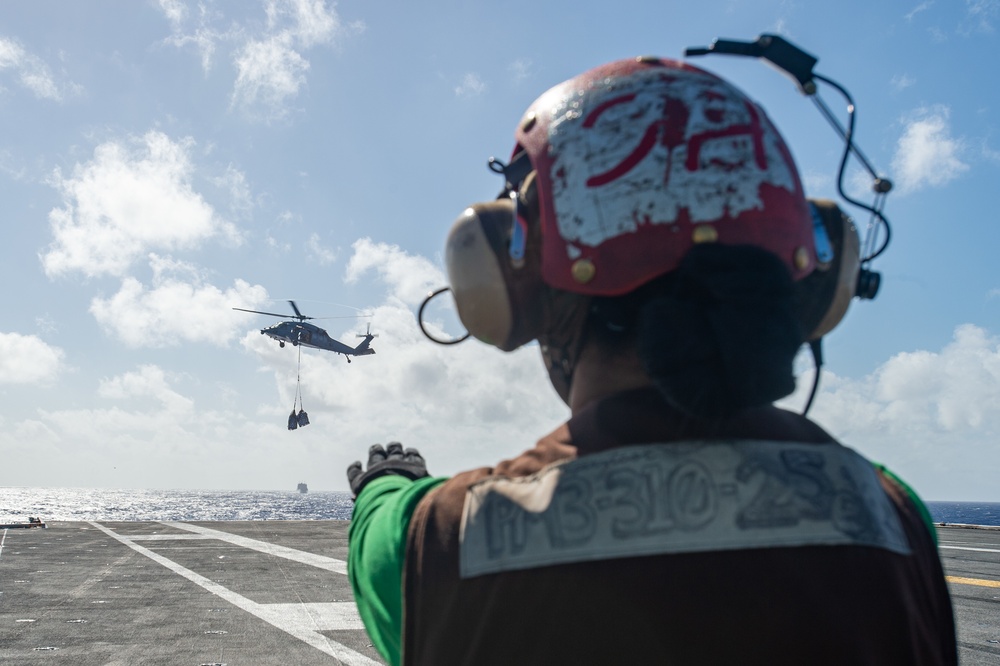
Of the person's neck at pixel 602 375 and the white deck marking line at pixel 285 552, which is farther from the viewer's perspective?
the white deck marking line at pixel 285 552

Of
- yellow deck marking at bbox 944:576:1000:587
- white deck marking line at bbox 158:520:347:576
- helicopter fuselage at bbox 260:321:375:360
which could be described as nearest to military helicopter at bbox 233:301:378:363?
helicopter fuselage at bbox 260:321:375:360

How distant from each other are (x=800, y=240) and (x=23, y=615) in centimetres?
855

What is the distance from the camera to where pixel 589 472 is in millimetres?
1416

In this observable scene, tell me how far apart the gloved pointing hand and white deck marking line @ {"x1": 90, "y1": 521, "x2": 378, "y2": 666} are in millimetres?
Result: 4343

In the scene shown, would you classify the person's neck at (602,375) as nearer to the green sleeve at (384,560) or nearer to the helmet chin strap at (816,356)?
the green sleeve at (384,560)

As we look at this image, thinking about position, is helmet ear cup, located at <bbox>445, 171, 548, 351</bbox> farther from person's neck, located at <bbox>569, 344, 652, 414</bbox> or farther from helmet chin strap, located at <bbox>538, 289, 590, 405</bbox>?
person's neck, located at <bbox>569, 344, 652, 414</bbox>

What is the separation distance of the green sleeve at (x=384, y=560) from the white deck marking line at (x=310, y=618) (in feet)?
14.8

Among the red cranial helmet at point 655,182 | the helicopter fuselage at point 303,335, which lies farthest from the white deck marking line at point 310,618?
the helicopter fuselage at point 303,335

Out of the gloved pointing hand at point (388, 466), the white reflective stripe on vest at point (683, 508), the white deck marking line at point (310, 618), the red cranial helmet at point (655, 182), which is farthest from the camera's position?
the white deck marking line at point (310, 618)

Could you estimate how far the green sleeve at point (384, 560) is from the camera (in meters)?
1.57

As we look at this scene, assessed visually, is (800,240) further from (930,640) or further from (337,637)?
(337,637)

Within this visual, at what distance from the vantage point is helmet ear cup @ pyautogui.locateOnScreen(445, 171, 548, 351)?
Result: 1763 mm

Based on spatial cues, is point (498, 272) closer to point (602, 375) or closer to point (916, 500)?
point (602, 375)

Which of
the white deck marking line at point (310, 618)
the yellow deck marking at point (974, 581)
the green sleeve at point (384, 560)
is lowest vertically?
the white deck marking line at point (310, 618)
